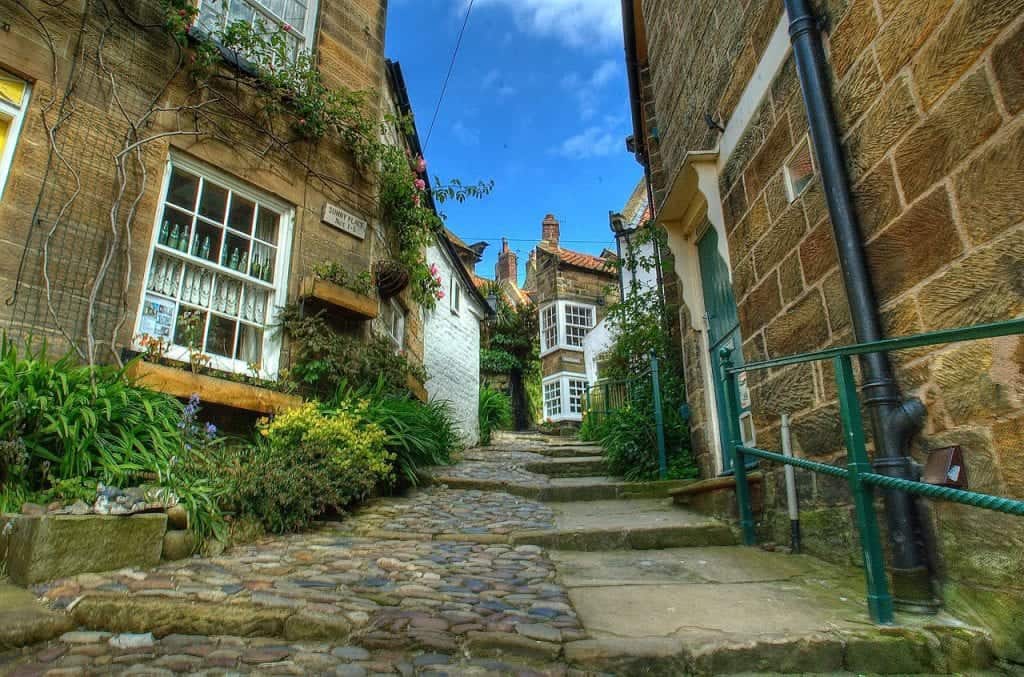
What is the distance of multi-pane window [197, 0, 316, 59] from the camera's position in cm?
561

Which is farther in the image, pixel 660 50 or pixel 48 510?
pixel 660 50

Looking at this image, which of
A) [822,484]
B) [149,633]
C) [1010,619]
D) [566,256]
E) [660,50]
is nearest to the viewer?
[1010,619]

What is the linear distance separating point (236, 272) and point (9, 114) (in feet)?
5.90

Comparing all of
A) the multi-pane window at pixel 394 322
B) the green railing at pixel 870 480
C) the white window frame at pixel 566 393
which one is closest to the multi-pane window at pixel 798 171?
the green railing at pixel 870 480

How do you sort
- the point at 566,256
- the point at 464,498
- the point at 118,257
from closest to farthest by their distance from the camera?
the point at 118,257 < the point at 464,498 < the point at 566,256

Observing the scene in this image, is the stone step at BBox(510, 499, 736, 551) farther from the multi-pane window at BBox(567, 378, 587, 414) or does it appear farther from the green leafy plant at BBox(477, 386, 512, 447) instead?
the multi-pane window at BBox(567, 378, 587, 414)

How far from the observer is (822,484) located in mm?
2775

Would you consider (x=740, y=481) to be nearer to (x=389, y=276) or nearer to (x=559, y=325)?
(x=389, y=276)

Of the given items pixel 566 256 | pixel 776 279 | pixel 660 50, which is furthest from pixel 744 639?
pixel 566 256

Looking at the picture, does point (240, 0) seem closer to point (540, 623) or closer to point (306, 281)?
point (306, 281)

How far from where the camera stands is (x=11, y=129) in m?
3.97

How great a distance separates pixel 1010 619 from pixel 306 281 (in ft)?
17.4

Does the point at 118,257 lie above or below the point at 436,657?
above

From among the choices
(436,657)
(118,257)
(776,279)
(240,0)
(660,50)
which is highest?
(240,0)
